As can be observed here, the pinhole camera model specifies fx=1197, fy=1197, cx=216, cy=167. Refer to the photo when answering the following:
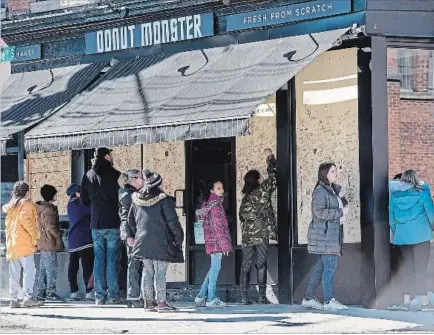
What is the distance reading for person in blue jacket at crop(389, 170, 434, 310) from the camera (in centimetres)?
1483

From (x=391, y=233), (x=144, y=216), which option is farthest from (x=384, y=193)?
(x=144, y=216)

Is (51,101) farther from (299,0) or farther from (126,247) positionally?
(299,0)

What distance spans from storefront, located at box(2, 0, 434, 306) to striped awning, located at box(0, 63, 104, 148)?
54 millimetres

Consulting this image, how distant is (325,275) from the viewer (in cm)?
1477

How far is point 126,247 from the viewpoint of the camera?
1659 cm

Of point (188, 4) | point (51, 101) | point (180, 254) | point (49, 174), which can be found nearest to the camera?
point (180, 254)

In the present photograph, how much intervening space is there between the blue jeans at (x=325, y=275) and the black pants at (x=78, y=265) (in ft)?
13.2

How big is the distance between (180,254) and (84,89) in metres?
4.28

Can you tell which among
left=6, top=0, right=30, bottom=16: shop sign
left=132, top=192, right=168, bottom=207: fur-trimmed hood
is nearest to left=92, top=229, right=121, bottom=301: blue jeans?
left=132, top=192, right=168, bottom=207: fur-trimmed hood

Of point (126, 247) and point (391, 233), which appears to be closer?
point (391, 233)

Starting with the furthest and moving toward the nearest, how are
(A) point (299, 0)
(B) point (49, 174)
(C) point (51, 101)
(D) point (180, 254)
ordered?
1. (B) point (49, 174)
2. (C) point (51, 101)
3. (A) point (299, 0)
4. (D) point (180, 254)

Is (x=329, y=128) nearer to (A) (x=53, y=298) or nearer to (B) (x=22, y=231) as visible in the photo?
(B) (x=22, y=231)

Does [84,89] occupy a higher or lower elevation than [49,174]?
higher

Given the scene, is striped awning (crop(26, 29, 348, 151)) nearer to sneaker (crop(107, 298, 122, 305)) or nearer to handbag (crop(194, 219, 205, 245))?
handbag (crop(194, 219, 205, 245))
